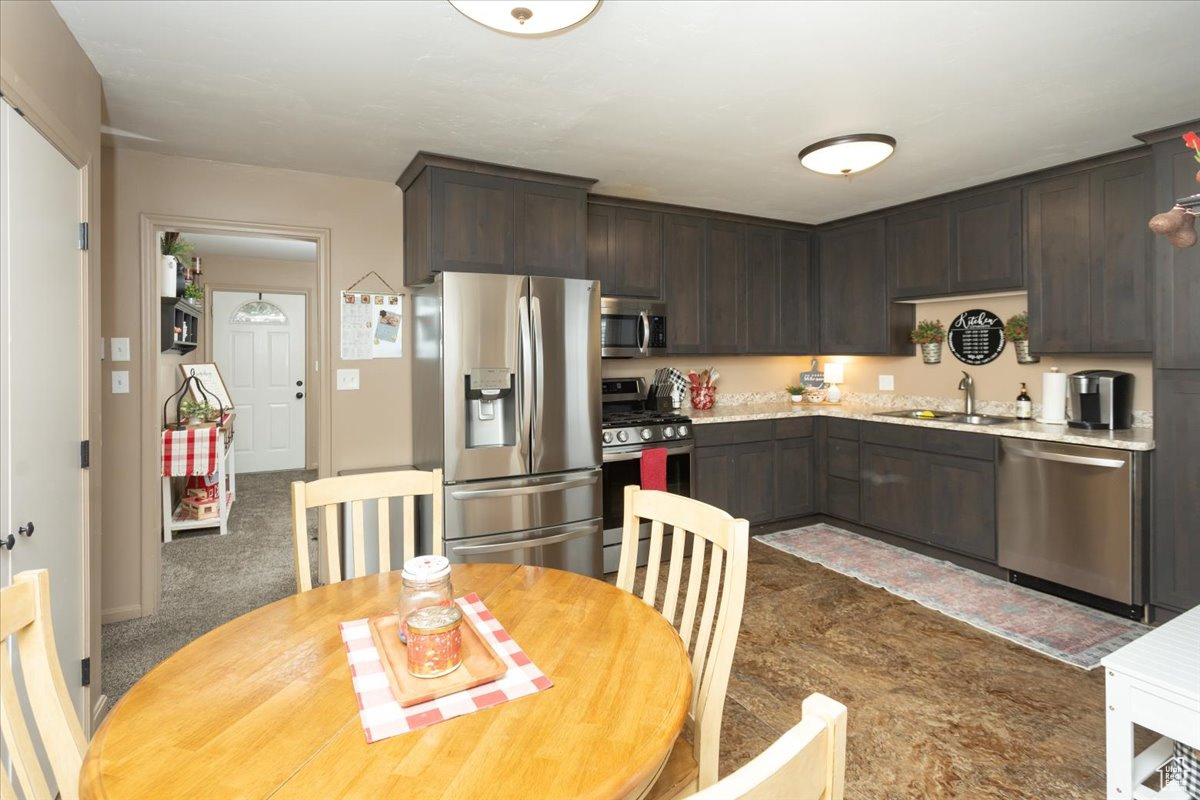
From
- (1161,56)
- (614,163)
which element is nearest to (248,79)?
(614,163)

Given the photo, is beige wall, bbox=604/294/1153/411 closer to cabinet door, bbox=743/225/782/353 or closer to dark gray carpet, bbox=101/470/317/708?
cabinet door, bbox=743/225/782/353

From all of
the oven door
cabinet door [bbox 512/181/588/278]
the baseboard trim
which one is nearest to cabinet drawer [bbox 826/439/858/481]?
the oven door

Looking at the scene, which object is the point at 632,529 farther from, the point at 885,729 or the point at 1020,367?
Result: the point at 1020,367

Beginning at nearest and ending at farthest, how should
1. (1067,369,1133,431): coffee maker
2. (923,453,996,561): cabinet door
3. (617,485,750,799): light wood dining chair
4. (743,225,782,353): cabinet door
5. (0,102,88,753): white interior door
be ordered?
(617,485,750,799): light wood dining chair < (0,102,88,753): white interior door < (1067,369,1133,431): coffee maker < (923,453,996,561): cabinet door < (743,225,782,353): cabinet door

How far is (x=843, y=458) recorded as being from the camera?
15.0 ft

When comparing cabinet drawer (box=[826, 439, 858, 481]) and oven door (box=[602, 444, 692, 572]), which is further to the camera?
cabinet drawer (box=[826, 439, 858, 481])

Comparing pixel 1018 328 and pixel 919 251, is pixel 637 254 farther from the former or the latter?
pixel 1018 328

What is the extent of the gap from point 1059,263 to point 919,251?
91cm

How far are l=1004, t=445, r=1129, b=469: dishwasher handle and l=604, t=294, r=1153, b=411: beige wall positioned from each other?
672 mm

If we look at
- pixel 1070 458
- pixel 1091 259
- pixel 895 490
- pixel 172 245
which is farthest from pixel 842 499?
pixel 172 245

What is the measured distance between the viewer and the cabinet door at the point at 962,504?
143 inches

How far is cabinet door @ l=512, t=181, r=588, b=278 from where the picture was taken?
3.49 metres

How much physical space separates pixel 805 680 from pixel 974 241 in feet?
9.95

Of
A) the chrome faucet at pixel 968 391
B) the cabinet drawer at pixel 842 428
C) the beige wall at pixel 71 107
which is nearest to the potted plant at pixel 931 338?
the chrome faucet at pixel 968 391
